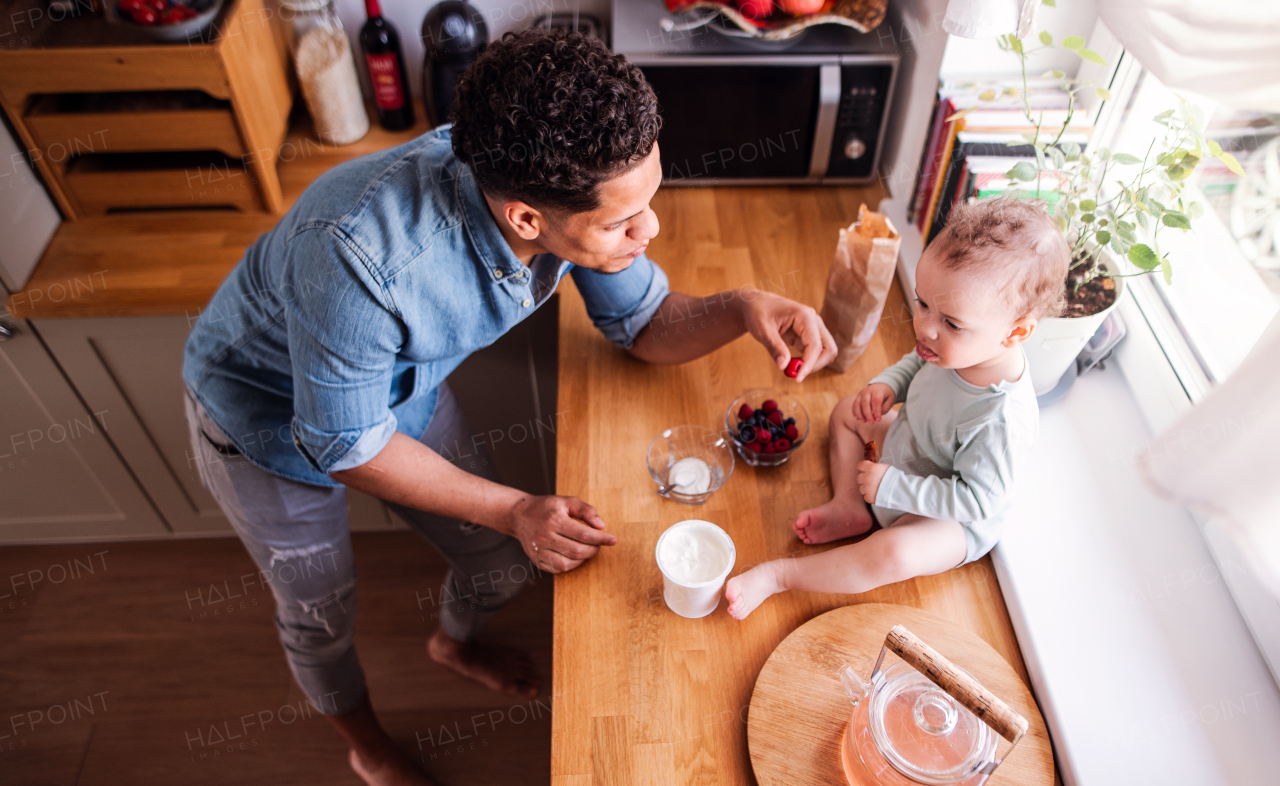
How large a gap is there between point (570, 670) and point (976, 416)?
1.99 ft

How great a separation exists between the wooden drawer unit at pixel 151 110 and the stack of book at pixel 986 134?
1304 millimetres

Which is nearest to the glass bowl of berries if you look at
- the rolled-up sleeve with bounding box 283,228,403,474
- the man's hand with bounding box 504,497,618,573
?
the man's hand with bounding box 504,497,618,573

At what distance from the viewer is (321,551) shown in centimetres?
137

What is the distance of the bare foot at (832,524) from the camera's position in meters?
1.09

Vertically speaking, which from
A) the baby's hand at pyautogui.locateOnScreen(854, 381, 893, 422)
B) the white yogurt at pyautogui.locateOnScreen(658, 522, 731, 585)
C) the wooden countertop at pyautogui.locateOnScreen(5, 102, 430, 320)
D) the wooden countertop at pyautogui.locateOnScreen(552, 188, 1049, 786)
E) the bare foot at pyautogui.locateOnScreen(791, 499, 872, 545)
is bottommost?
the wooden countertop at pyautogui.locateOnScreen(5, 102, 430, 320)

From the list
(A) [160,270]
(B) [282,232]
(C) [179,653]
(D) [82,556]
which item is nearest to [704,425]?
(B) [282,232]

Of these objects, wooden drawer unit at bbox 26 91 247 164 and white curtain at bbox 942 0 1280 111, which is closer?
white curtain at bbox 942 0 1280 111

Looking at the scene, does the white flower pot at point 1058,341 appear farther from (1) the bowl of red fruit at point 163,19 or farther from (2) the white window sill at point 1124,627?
(1) the bowl of red fruit at point 163,19

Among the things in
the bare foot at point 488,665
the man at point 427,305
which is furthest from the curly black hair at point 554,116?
the bare foot at point 488,665

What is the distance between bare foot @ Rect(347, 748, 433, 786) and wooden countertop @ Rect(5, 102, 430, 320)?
0.99 meters

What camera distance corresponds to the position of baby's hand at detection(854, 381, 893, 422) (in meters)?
1.15

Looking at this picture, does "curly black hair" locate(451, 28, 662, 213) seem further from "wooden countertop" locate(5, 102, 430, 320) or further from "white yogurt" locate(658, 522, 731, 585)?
"wooden countertop" locate(5, 102, 430, 320)

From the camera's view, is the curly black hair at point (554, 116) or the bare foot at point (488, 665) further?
the bare foot at point (488, 665)

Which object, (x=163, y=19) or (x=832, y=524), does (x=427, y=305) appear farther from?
(x=163, y=19)
